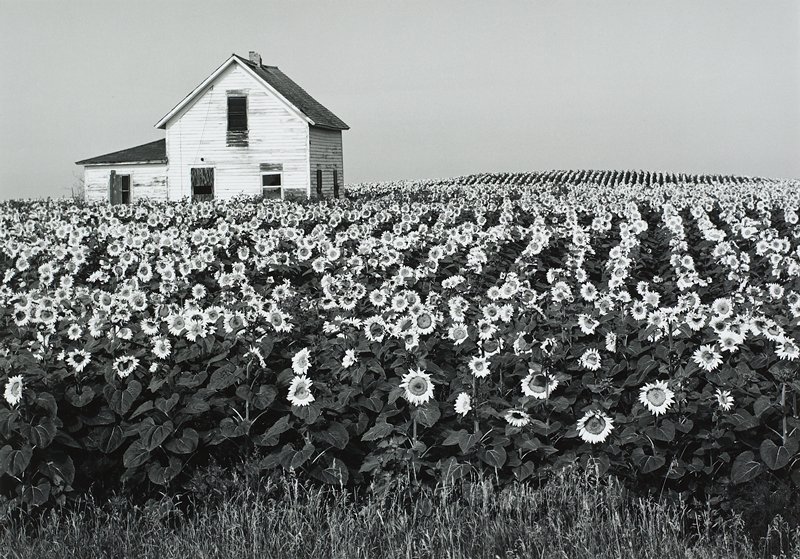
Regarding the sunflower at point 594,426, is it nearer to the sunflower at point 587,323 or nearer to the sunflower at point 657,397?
the sunflower at point 657,397

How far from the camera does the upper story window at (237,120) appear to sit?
32219 millimetres

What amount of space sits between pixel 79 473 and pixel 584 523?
10.1 ft

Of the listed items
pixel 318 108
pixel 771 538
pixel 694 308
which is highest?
pixel 318 108

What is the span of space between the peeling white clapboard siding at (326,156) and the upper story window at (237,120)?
241cm

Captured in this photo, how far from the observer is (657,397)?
546 centimetres

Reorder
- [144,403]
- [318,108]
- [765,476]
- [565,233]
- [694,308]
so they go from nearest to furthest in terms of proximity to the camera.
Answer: [765,476], [144,403], [694,308], [565,233], [318,108]

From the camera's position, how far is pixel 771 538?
4.96m

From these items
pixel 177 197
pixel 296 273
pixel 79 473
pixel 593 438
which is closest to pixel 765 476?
pixel 593 438

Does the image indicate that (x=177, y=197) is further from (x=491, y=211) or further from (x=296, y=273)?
(x=296, y=273)

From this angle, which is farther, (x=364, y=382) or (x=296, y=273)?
(x=296, y=273)

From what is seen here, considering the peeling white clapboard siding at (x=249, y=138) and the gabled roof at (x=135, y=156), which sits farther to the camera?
the gabled roof at (x=135, y=156)

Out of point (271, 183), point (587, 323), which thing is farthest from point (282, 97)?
point (587, 323)

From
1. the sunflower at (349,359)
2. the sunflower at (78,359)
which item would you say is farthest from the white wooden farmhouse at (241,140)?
the sunflower at (349,359)

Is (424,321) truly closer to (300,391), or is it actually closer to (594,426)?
(300,391)
